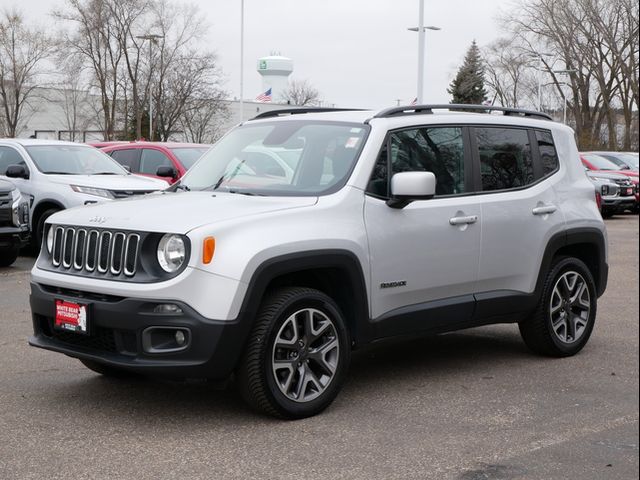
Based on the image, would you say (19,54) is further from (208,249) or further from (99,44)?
(208,249)

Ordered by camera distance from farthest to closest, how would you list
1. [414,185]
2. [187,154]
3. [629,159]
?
[629,159]
[187,154]
[414,185]

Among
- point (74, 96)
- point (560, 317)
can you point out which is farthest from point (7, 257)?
point (74, 96)

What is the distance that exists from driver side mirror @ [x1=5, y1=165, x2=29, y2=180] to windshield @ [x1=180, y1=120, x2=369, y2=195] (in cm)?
798

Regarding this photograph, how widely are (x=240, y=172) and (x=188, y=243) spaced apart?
1302 mm

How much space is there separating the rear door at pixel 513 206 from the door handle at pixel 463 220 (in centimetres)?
11

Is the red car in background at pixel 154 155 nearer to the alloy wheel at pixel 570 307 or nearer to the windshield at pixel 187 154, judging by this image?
the windshield at pixel 187 154

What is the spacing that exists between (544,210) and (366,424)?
2370mm

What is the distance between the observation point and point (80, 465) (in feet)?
15.6

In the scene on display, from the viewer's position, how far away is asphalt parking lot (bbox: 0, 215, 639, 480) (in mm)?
4738

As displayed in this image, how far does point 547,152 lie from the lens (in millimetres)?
7340

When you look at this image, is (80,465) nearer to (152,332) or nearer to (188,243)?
(152,332)

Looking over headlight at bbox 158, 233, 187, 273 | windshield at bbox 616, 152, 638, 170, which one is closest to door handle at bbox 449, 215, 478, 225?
headlight at bbox 158, 233, 187, 273

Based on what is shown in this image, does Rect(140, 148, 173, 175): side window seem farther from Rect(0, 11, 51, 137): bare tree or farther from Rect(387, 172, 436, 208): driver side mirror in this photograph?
Rect(0, 11, 51, 137): bare tree

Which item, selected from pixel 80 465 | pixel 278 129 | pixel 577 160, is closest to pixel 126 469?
pixel 80 465
